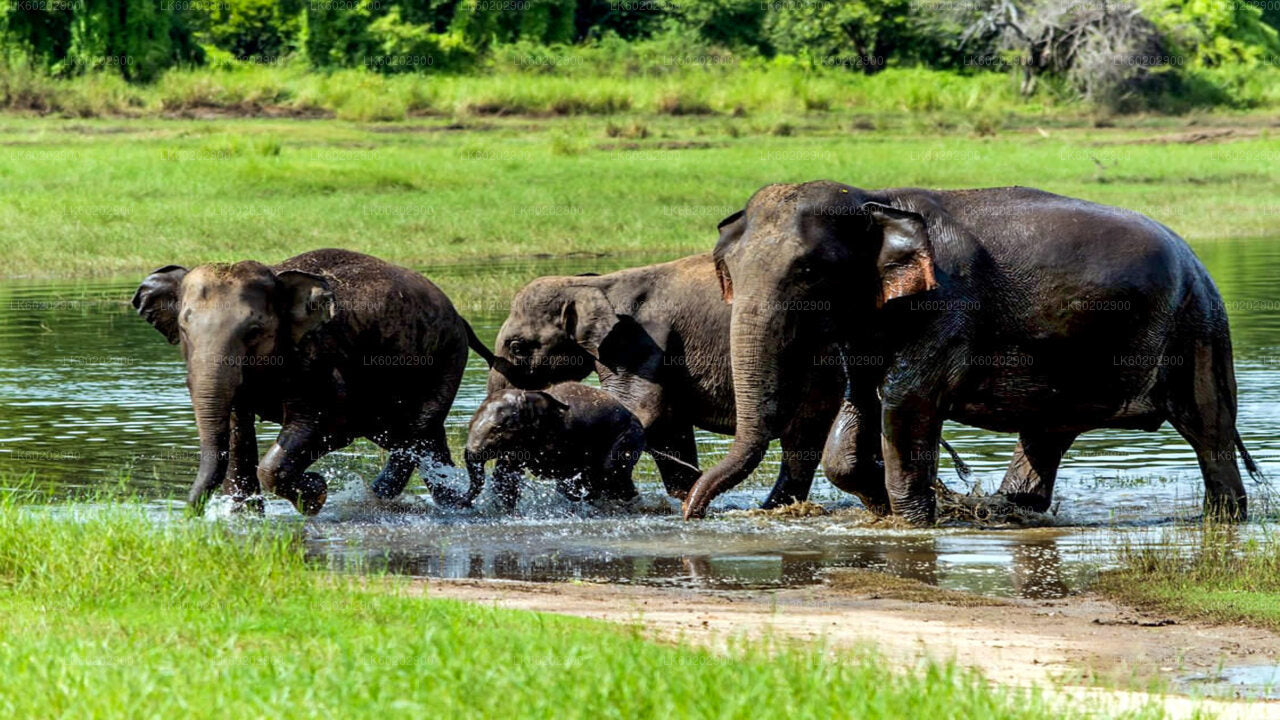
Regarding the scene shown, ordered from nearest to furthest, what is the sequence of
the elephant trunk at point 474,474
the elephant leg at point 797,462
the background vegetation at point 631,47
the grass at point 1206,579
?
the grass at point 1206,579, the elephant trunk at point 474,474, the elephant leg at point 797,462, the background vegetation at point 631,47

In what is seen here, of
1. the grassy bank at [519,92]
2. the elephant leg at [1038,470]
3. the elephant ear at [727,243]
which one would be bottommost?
the grassy bank at [519,92]

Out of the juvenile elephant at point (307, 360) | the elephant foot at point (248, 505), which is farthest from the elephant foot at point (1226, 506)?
the elephant foot at point (248, 505)

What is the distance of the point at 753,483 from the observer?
14273 mm

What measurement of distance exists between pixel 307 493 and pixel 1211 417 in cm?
533

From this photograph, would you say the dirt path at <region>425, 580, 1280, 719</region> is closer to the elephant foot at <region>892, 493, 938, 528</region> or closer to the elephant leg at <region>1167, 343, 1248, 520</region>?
the elephant foot at <region>892, 493, 938, 528</region>

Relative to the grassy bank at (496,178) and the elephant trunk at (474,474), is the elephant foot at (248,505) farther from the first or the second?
the grassy bank at (496,178)

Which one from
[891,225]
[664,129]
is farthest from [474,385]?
[664,129]

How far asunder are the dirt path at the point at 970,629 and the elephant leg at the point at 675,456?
3276 millimetres

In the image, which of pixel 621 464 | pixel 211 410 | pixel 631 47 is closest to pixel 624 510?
pixel 621 464

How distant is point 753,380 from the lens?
1129 centimetres

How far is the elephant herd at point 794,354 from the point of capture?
1130 centimetres

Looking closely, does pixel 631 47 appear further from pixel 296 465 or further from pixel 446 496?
pixel 296 465

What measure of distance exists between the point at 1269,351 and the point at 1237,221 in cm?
1495

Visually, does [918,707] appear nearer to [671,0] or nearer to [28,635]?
[28,635]
